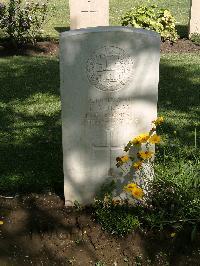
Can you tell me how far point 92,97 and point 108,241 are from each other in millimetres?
1131

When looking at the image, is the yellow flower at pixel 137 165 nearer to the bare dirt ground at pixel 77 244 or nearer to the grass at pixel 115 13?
the bare dirt ground at pixel 77 244

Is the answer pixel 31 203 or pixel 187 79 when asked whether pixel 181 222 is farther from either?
pixel 187 79

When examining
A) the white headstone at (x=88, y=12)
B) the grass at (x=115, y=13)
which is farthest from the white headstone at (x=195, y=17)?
the white headstone at (x=88, y=12)

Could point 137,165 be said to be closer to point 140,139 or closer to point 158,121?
point 140,139

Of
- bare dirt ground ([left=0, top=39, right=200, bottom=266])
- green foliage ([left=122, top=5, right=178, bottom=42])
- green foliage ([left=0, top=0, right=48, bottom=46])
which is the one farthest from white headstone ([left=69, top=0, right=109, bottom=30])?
bare dirt ground ([left=0, top=39, right=200, bottom=266])

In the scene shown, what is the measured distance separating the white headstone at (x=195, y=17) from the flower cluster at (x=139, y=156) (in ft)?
22.9

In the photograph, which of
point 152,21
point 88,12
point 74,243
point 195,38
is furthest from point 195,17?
point 74,243

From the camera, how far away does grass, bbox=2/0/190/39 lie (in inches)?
474

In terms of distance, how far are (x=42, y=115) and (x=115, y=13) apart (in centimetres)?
919

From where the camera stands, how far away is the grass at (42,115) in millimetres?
4668

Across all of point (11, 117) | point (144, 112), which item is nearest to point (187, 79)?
point (11, 117)

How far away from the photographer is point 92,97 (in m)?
3.59

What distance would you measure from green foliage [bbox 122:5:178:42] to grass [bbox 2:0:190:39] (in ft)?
4.88

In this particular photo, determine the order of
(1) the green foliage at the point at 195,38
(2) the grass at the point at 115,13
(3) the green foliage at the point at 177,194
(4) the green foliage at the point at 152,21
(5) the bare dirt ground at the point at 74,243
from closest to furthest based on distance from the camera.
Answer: (5) the bare dirt ground at the point at 74,243 < (3) the green foliage at the point at 177,194 < (4) the green foliage at the point at 152,21 < (1) the green foliage at the point at 195,38 < (2) the grass at the point at 115,13
